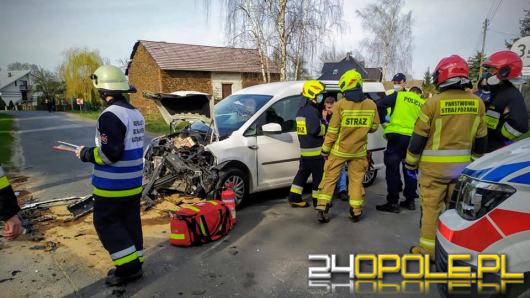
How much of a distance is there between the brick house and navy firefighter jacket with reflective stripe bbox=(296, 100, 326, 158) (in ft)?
62.5

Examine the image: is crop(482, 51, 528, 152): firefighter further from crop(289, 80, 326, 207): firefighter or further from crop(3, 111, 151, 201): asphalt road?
crop(3, 111, 151, 201): asphalt road

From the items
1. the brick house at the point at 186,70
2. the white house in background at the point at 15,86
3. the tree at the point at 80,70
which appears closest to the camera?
the brick house at the point at 186,70

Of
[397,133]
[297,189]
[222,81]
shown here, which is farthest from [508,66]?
[222,81]

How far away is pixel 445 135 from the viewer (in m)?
3.24

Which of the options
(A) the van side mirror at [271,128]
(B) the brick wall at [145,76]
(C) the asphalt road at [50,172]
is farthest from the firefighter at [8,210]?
(B) the brick wall at [145,76]

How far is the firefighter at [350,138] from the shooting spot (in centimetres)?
446

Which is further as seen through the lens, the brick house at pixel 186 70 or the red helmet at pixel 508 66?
the brick house at pixel 186 70

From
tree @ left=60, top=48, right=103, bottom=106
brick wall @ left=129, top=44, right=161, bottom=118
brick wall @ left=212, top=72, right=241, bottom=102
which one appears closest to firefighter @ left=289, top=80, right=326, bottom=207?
brick wall @ left=129, top=44, right=161, bottom=118

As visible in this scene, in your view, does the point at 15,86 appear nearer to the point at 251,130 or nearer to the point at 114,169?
the point at 251,130

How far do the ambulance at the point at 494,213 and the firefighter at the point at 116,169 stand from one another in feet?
8.53

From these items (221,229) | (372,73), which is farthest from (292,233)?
(372,73)

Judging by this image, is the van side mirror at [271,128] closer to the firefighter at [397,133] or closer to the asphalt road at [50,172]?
the firefighter at [397,133]

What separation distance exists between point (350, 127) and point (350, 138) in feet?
0.49

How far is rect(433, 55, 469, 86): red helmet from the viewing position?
125 inches
